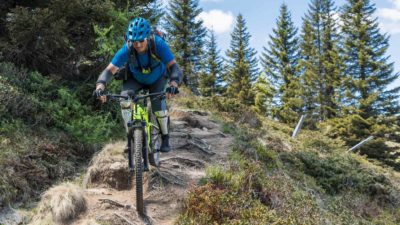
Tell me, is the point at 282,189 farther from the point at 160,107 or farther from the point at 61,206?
the point at 61,206

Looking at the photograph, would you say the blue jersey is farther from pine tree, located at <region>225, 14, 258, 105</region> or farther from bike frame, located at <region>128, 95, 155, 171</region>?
pine tree, located at <region>225, 14, 258, 105</region>

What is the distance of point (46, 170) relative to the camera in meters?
7.30

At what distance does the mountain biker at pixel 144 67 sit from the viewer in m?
5.34

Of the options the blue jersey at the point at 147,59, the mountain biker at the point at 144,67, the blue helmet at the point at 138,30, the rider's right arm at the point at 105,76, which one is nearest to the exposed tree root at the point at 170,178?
the mountain biker at the point at 144,67

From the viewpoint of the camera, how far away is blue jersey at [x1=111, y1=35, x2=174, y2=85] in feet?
18.6

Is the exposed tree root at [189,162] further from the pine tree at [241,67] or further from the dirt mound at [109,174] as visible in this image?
the pine tree at [241,67]

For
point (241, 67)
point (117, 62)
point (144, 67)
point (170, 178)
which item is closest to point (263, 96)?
point (241, 67)

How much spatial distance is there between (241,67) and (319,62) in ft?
28.1

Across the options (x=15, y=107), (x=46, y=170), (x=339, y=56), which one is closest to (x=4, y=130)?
(x=15, y=107)

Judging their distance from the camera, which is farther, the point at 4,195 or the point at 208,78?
the point at 208,78

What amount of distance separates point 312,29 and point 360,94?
13111mm

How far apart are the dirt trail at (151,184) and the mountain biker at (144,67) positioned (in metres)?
0.90

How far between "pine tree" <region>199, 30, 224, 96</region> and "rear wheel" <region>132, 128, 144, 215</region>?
3579 cm

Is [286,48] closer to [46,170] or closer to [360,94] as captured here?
[360,94]
